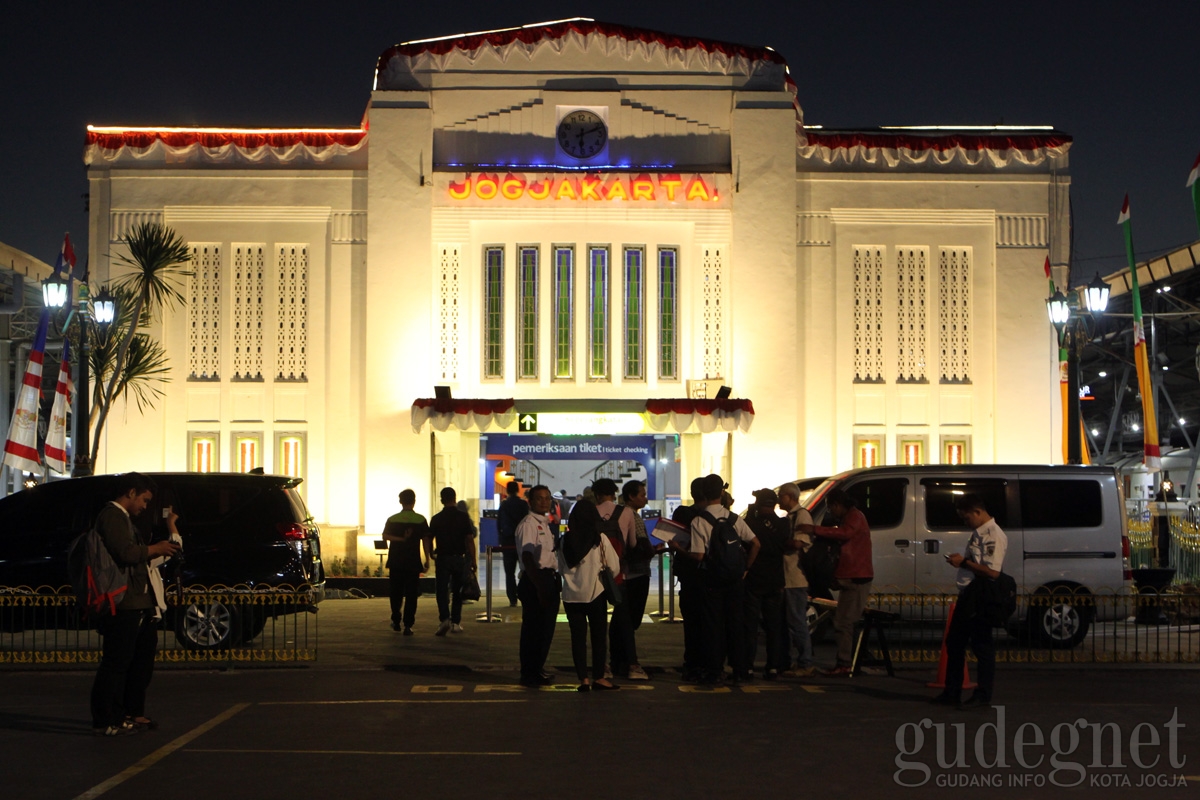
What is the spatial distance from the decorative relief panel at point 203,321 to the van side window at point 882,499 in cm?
1436

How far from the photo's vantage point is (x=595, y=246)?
24.8 m

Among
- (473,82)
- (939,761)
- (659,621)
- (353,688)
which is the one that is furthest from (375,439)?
(939,761)

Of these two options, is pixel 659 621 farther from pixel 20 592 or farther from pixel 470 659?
pixel 20 592

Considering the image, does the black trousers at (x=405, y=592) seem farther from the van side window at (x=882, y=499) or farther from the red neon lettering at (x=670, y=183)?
the red neon lettering at (x=670, y=183)

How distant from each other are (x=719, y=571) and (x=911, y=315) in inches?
587

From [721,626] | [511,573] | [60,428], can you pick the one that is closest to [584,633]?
[721,626]

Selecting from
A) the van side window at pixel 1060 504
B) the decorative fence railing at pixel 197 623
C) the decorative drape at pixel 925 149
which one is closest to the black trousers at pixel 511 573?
the decorative fence railing at pixel 197 623

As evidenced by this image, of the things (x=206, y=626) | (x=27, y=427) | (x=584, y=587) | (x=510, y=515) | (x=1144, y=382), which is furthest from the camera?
(x=1144, y=382)

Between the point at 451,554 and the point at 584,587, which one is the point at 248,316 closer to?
the point at 451,554

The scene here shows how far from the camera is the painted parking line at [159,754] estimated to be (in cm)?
749

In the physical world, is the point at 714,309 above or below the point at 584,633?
above

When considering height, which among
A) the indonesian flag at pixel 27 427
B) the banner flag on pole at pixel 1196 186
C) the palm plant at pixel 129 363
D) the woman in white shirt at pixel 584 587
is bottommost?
the woman in white shirt at pixel 584 587

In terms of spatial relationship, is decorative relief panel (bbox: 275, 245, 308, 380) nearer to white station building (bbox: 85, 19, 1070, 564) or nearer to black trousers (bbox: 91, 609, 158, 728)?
white station building (bbox: 85, 19, 1070, 564)

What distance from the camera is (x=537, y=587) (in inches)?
459
